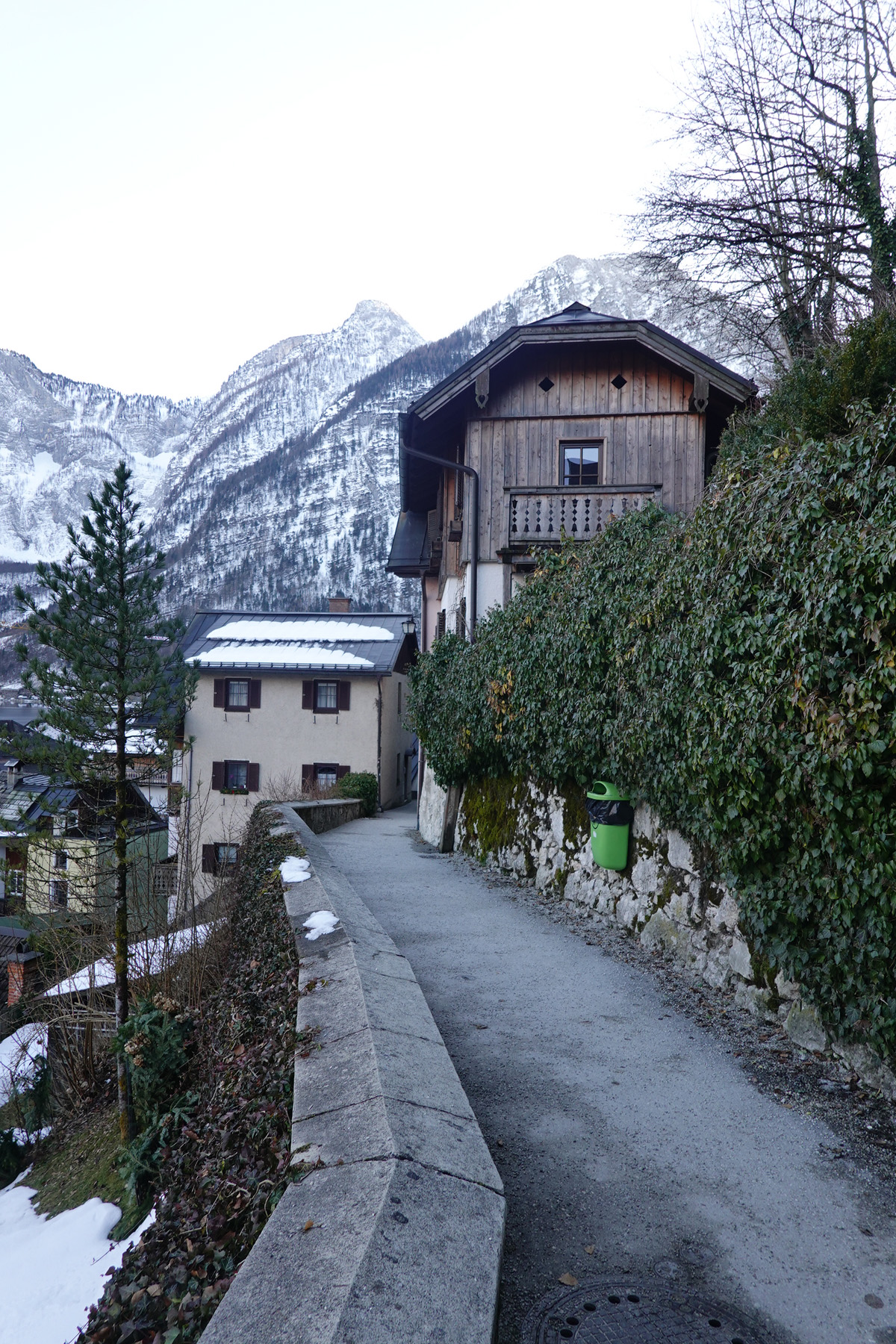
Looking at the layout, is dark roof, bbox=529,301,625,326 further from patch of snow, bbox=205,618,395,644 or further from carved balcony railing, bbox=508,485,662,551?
patch of snow, bbox=205,618,395,644

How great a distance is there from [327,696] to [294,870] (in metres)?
22.2

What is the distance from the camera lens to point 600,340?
48.9ft

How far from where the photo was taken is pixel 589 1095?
3.52 metres

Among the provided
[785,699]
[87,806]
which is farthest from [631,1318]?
[87,806]

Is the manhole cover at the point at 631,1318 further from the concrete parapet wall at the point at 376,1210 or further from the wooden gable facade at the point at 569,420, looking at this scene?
the wooden gable facade at the point at 569,420

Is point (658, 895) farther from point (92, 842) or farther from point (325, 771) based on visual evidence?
point (325, 771)

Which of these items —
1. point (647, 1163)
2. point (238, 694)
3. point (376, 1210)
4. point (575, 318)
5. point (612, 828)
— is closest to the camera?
point (376, 1210)

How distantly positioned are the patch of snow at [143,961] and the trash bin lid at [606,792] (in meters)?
4.83

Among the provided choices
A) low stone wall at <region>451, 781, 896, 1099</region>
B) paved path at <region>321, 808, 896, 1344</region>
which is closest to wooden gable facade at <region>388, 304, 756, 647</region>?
low stone wall at <region>451, 781, 896, 1099</region>

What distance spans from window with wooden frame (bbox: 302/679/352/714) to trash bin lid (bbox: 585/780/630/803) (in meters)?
22.3

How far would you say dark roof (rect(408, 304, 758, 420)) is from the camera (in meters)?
14.5

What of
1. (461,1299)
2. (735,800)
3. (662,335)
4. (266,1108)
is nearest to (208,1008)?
(266,1108)

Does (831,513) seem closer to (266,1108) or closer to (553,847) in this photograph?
(266,1108)

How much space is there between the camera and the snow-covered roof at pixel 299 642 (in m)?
28.5
